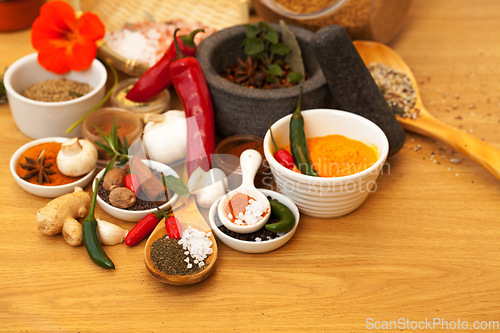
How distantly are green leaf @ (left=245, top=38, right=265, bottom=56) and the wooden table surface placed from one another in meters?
0.56

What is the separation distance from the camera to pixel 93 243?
51.9 inches

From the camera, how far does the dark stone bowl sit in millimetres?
1516

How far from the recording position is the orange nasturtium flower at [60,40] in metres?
1.74

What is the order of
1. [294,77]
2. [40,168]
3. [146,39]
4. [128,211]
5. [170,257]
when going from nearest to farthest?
[170,257] → [128,211] → [40,168] → [294,77] → [146,39]

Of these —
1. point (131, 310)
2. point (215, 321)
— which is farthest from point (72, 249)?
point (215, 321)

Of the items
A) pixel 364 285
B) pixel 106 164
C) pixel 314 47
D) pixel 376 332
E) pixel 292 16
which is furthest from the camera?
pixel 292 16

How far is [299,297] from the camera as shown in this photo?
49.2 inches

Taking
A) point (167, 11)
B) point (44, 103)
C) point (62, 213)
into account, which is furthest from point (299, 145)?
point (167, 11)

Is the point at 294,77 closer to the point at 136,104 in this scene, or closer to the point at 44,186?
the point at 136,104

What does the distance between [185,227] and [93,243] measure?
0.77 feet

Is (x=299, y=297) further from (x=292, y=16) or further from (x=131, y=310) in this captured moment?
(x=292, y=16)

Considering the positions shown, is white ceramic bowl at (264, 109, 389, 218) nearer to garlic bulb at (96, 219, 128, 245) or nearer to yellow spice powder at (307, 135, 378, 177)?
yellow spice powder at (307, 135, 378, 177)

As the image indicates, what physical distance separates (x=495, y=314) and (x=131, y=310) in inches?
33.4

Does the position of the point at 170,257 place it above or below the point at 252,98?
below
